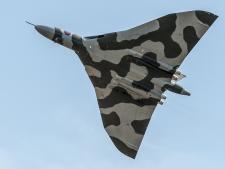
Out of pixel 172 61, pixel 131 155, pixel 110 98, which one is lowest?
pixel 131 155

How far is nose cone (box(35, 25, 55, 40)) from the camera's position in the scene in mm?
58438

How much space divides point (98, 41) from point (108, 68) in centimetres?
237

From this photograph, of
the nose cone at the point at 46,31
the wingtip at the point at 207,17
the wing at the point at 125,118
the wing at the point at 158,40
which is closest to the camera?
the wingtip at the point at 207,17

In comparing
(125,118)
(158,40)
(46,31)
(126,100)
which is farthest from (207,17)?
(46,31)

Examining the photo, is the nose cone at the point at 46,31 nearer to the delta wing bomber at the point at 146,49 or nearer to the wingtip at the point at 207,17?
the delta wing bomber at the point at 146,49

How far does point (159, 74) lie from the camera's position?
5912cm

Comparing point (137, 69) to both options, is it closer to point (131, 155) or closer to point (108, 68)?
point (108, 68)

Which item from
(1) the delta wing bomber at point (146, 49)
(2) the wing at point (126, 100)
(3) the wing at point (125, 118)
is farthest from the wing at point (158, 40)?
(3) the wing at point (125, 118)

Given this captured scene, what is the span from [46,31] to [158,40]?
9.05m

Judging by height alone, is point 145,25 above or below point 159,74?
above

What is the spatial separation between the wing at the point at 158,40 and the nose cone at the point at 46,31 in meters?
3.79

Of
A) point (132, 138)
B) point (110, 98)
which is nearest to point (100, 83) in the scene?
point (110, 98)

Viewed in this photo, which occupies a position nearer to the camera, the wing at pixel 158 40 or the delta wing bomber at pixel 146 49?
the delta wing bomber at pixel 146 49

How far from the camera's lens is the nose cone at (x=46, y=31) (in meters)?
58.4
